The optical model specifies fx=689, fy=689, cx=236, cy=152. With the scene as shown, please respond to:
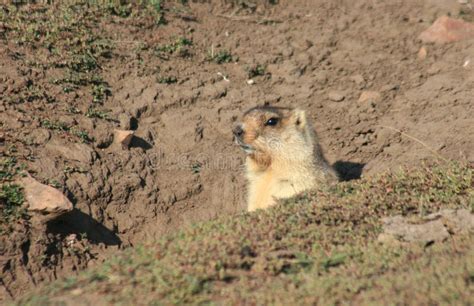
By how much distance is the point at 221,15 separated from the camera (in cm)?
1185

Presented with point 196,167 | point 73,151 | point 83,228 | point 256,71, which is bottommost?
point 83,228

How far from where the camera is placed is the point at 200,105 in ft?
33.4

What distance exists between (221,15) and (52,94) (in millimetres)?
3812

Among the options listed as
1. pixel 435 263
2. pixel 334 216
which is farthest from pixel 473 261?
pixel 334 216

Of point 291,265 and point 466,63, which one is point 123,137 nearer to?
point 291,265

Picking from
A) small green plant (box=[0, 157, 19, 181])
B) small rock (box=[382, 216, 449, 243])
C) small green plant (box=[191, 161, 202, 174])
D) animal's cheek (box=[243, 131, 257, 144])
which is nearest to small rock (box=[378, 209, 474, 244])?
small rock (box=[382, 216, 449, 243])

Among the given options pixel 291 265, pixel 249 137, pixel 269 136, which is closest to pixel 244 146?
pixel 249 137

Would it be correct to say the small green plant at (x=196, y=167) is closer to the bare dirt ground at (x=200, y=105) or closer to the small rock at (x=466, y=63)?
the bare dirt ground at (x=200, y=105)

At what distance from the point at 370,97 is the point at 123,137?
3868 millimetres

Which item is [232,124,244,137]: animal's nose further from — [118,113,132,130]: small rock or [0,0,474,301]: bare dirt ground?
[118,113,132,130]: small rock

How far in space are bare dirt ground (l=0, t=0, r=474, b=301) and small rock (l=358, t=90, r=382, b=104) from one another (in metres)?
0.03

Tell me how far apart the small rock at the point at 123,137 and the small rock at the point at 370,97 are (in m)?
3.64

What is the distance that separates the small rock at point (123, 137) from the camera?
9.08 metres

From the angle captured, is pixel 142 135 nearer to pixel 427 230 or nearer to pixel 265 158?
pixel 265 158
